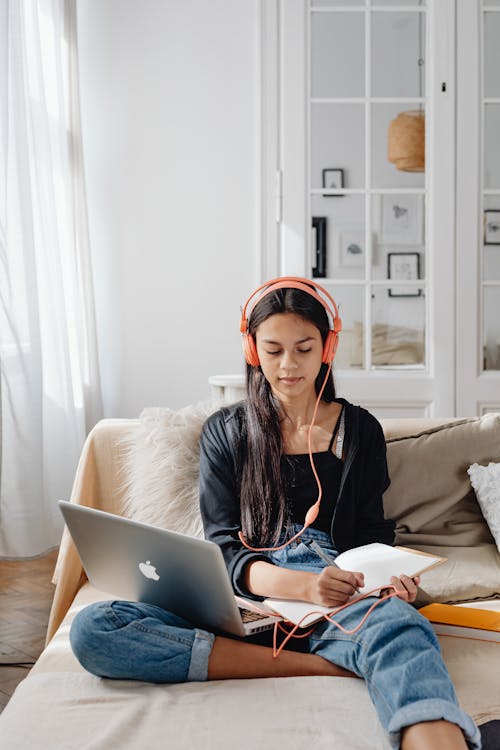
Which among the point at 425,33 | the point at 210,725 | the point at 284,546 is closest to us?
the point at 210,725

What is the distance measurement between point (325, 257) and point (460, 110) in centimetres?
83

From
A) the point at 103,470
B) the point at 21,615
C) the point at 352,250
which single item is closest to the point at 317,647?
the point at 103,470

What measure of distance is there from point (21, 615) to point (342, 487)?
1309 mm

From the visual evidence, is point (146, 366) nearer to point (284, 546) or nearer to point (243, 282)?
point (243, 282)

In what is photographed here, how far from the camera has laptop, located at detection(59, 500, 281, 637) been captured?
1291 millimetres

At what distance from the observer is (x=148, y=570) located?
4.57 ft

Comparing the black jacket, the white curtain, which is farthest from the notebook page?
the white curtain

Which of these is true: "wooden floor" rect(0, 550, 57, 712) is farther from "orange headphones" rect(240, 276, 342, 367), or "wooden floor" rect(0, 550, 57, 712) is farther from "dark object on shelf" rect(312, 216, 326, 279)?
"dark object on shelf" rect(312, 216, 326, 279)

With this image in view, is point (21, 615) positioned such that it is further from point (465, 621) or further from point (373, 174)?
point (373, 174)

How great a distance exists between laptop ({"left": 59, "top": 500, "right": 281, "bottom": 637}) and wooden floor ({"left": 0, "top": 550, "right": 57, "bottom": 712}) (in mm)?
616

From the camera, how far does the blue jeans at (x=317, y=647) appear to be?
1.20 metres

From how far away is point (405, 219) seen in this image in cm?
351

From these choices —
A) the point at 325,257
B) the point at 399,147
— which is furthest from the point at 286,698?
the point at 399,147

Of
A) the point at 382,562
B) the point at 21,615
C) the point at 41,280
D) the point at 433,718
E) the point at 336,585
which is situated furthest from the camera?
the point at 41,280
